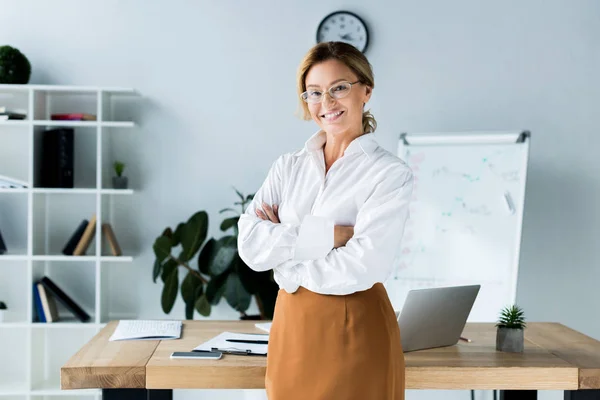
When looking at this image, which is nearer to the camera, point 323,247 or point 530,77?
point 323,247

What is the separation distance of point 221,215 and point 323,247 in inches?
89.6

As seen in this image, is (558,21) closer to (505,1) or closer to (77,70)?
(505,1)

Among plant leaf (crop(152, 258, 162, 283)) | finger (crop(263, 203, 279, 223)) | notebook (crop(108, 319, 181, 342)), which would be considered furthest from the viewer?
plant leaf (crop(152, 258, 162, 283))

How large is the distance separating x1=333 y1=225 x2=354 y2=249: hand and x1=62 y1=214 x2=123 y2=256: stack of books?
2233 millimetres

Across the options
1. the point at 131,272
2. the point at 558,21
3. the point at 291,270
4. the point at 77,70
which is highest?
the point at 558,21

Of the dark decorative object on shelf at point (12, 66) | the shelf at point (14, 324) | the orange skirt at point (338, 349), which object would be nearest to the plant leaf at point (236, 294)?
the shelf at point (14, 324)

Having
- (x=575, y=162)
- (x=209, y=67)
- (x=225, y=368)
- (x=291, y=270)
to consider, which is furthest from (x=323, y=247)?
(x=575, y=162)

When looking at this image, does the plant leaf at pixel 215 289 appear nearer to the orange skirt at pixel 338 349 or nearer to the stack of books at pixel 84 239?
the stack of books at pixel 84 239

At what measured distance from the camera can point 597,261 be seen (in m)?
3.99

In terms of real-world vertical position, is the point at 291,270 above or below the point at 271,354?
above

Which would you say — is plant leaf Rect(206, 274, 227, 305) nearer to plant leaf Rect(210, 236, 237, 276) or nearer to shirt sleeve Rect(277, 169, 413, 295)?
plant leaf Rect(210, 236, 237, 276)

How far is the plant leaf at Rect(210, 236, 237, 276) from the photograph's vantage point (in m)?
3.55

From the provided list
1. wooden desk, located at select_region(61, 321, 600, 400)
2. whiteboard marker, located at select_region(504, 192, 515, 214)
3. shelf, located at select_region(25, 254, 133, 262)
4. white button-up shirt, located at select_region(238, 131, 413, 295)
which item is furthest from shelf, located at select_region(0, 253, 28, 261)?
whiteboard marker, located at select_region(504, 192, 515, 214)

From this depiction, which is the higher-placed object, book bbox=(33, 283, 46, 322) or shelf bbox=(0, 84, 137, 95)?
shelf bbox=(0, 84, 137, 95)
